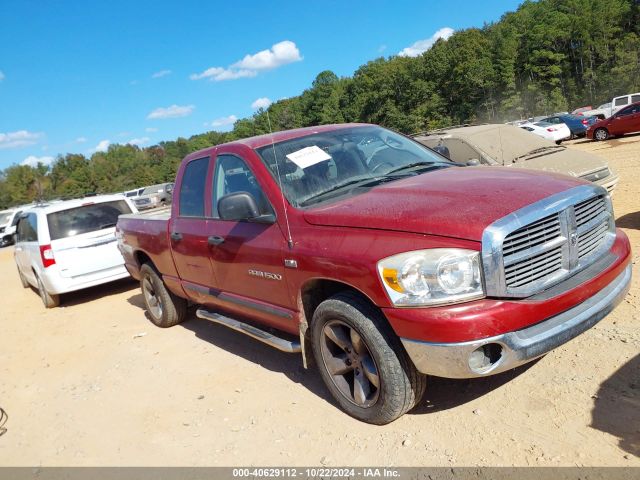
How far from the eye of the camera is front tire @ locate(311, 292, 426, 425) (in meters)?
3.00

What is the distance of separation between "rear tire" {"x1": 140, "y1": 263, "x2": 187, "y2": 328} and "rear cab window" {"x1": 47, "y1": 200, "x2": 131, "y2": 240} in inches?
110

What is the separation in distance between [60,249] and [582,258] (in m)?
7.83

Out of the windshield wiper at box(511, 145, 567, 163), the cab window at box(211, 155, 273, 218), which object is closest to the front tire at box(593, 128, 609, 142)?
the windshield wiper at box(511, 145, 567, 163)

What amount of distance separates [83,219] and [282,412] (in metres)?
6.48

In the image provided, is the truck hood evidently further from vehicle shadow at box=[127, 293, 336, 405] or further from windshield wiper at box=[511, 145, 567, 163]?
windshield wiper at box=[511, 145, 567, 163]

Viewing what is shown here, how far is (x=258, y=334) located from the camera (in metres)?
4.13

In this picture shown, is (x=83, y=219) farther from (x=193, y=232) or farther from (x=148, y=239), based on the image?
(x=193, y=232)

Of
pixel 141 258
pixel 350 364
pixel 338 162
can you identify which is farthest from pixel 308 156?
pixel 141 258

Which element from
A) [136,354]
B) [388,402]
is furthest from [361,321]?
[136,354]

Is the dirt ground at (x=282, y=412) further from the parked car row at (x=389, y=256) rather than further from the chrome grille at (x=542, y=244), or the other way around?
the chrome grille at (x=542, y=244)

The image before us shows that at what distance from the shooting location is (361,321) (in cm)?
303

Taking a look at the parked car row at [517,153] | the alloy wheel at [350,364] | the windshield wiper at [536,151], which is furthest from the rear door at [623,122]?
the alloy wheel at [350,364]

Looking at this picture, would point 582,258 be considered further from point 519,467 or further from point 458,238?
point 519,467

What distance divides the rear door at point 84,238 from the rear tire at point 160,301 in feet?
8.16
